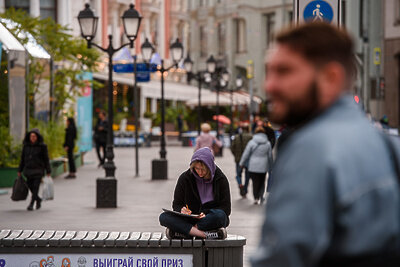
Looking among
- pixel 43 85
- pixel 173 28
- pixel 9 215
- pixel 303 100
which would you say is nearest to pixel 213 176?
pixel 303 100

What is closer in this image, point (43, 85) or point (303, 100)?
point (303, 100)

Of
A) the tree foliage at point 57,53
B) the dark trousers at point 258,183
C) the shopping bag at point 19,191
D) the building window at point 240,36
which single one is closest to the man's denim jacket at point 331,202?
the shopping bag at point 19,191

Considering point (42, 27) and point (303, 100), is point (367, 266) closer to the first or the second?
point (303, 100)

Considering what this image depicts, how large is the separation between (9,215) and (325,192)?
11682mm

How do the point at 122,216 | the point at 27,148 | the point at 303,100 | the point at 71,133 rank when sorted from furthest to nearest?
1. the point at 71,133
2. the point at 27,148
3. the point at 122,216
4. the point at 303,100

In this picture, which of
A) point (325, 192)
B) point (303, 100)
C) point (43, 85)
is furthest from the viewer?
point (43, 85)

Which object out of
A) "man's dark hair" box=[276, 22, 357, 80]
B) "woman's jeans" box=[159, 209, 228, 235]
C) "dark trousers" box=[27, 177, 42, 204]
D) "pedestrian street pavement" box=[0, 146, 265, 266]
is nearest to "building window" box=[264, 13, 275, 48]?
"pedestrian street pavement" box=[0, 146, 265, 266]

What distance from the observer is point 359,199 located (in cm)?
219

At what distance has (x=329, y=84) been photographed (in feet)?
7.68

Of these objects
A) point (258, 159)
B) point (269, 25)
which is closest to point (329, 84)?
point (258, 159)

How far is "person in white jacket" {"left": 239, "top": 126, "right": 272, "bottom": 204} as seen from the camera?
15289 mm

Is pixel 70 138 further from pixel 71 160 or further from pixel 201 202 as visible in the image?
pixel 201 202

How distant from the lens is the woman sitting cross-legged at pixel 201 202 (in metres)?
7.63

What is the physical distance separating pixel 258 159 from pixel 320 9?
26.2ft
